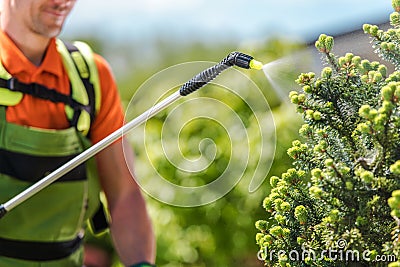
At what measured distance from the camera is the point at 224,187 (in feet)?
6.28

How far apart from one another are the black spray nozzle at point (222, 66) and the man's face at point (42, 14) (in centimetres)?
66

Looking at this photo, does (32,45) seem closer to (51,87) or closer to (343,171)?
(51,87)

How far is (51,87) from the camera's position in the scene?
2123 millimetres

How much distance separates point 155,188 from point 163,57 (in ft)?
13.2

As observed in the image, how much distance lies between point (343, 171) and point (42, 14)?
0.99 metres

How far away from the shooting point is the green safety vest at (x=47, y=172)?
205cm

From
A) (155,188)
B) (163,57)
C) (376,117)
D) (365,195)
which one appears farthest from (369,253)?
(163,57)

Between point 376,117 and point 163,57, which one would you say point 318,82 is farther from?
point 163,57

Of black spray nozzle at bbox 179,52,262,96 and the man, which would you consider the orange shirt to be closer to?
the man

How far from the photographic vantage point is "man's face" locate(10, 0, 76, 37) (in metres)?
2.10

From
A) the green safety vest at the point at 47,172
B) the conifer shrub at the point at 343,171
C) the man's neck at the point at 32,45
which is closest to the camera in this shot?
the conifer shrub at the point at 343,171
